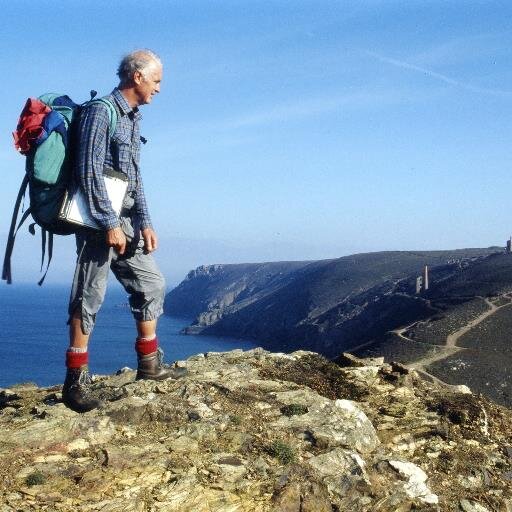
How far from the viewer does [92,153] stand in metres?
5.75

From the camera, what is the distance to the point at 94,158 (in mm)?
5758

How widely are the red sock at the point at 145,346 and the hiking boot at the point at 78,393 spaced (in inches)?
31.5

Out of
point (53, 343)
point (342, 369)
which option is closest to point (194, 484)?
point (342, 369)

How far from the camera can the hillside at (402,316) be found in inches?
2375

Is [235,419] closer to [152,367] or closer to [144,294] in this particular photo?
[152,367]

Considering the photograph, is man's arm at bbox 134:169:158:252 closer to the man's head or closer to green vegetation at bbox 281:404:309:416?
the man's head

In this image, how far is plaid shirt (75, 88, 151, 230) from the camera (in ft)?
18.8

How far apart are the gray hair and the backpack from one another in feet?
1.15

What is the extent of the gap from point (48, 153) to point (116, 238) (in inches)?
38.5

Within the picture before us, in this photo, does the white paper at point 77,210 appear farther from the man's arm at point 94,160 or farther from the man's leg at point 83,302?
the man's leg at point 83,302

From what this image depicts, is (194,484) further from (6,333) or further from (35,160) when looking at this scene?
(6,333)

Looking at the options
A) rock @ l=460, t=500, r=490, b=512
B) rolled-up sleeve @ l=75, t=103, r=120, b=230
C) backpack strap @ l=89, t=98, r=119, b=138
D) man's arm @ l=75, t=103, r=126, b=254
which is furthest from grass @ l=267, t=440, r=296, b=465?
backpack strap @ l=89, t=98, r=119, b=138

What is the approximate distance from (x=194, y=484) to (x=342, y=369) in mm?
4225

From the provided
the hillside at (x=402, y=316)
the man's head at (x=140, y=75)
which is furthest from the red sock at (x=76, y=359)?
the hillside at (x=402, y=316)
